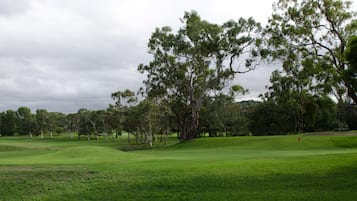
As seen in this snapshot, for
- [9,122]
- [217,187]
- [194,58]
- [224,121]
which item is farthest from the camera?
[9,122]

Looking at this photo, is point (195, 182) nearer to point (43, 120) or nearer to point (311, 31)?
point (311, 31)

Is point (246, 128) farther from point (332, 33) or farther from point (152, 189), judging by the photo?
point (152, 189)

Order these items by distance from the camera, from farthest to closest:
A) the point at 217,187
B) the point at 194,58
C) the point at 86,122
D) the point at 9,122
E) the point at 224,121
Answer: the point at 9,122 → the point at 86,122 → the point at 224,121 → the point at 194,58 → the point at 217,187

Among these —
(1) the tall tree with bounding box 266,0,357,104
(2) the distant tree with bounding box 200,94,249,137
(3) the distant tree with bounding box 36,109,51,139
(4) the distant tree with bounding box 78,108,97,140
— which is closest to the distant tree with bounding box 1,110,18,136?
(3) the distant tree with bounding box 36,109,51,139

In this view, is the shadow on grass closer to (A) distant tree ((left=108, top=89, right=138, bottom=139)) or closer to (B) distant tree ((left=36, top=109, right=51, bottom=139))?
(A) distant tree ((left=108, top=89, right=138, bottom=139))

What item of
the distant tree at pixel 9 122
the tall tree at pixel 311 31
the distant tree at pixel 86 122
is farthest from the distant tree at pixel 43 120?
the tall tree at pixel 311 31

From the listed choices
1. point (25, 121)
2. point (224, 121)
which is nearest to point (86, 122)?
point (25, 121)

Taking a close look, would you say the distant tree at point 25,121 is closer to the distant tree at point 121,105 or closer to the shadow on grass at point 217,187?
the distant tree at point 121,105

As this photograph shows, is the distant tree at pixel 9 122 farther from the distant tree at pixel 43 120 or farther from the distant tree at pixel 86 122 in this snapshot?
the distant tree at pixel 86 122

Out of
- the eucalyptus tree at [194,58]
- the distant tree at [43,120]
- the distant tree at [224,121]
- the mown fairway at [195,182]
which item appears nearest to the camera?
the mown fairway at [195,182]

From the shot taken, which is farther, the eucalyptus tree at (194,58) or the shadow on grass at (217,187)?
the eucalyptus tree at (194,58)

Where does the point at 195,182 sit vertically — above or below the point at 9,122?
below

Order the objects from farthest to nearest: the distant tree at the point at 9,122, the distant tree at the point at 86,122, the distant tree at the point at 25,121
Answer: the distant tree at the point at 9,122, the distant tree at the point at 25,121, the distant tree at the point at 86,122

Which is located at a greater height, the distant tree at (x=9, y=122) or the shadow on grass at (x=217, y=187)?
the distant tree at (x=9, y=122)
